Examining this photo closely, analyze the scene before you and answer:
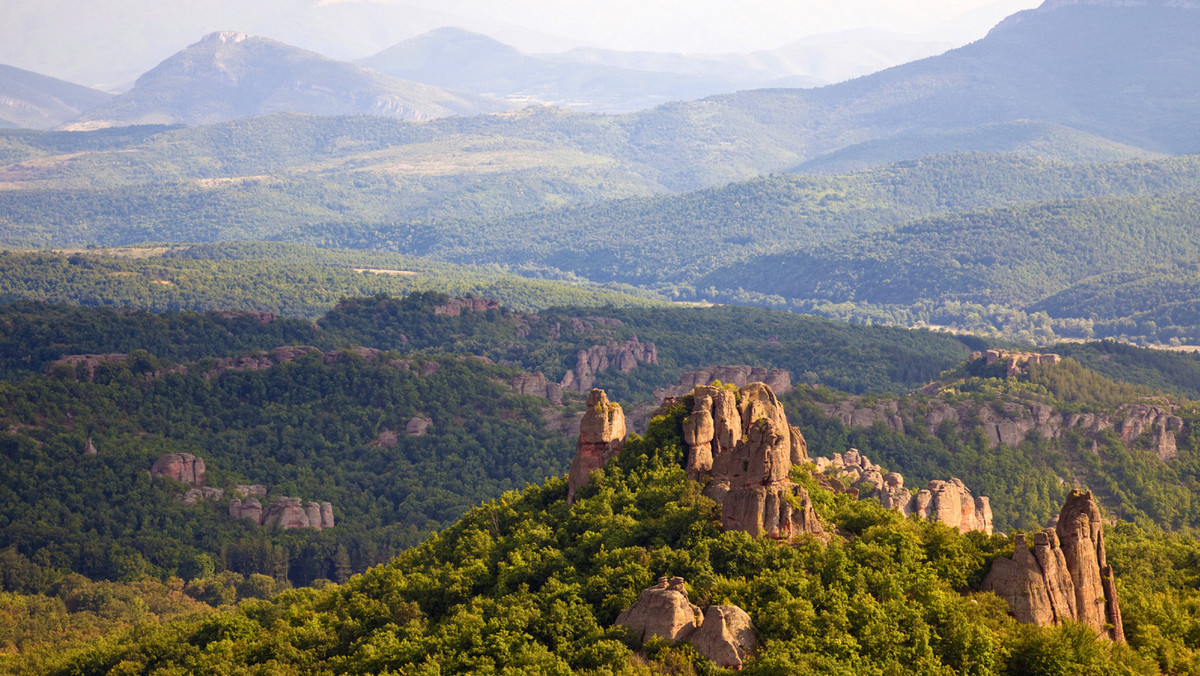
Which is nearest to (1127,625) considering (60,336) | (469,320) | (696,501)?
(696,501)

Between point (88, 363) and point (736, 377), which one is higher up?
point (88, 363)

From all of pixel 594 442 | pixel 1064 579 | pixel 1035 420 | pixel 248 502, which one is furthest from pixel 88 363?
pixel 1064 579

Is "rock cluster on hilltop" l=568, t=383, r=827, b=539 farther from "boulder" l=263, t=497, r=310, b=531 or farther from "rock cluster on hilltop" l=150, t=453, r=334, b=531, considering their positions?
"rock cluster on hilltop" l=150, t=453, r=334, b=531

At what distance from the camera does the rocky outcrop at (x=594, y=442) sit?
65.1 meters

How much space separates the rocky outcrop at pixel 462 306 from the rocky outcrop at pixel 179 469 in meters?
79.0

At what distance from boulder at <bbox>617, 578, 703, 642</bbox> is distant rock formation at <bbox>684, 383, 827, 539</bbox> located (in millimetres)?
5945

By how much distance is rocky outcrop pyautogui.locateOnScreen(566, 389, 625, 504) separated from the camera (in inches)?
2564

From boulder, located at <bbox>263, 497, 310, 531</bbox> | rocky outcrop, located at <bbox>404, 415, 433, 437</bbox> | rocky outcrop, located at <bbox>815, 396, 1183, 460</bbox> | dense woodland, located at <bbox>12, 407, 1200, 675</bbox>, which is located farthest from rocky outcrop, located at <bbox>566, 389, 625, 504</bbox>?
rocky outcrop, located at <bbox>404, 415, 433, 437</bbox>

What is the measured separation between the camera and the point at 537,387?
148875mm

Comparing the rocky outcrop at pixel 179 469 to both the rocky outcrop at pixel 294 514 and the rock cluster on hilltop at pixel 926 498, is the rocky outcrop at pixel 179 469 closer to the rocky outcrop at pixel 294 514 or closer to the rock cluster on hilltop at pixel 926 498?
the rocky outcrop at pixel 294 514

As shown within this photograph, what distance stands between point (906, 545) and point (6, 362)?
119m

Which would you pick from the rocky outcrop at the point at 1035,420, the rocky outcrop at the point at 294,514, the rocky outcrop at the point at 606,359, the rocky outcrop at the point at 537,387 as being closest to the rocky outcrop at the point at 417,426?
the rocky outcrop at the point at 537,387

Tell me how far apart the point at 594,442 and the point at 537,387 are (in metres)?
83.8

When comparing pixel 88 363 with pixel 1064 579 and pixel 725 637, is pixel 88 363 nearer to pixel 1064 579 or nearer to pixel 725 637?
pixel 725 637
